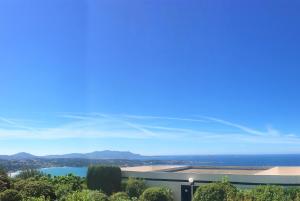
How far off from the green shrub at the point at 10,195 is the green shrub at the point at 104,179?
12.6m

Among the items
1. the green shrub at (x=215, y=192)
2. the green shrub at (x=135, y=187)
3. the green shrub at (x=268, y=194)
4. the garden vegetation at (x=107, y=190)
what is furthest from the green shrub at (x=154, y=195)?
the green shrub at (x=268, y=194)

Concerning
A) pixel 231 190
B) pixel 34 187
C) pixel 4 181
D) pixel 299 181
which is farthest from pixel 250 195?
pixel 4 181

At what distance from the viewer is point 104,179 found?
3183cm

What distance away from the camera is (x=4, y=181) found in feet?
72.4

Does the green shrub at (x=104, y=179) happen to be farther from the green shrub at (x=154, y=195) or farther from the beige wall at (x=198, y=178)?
the green shrub at (x=154, y=195)

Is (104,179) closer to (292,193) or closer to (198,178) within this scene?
(198,178)

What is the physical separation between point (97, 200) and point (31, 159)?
62.3m

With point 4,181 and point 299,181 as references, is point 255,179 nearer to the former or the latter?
point 299,181

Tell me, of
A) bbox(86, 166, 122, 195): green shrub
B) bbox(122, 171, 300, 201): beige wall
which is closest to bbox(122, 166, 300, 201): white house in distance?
bbox(122, 171, 300, 201): beige wall

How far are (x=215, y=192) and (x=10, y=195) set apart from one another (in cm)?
1068

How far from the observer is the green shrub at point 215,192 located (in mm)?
24109

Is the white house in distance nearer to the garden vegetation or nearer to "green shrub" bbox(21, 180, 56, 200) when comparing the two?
the garden vegetation

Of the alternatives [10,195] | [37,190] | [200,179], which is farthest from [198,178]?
[10,195]

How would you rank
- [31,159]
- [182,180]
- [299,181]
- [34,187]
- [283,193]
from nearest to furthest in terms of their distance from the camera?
[34,187]
[283,193]
[299,181]
[182,180]
[31,159]
